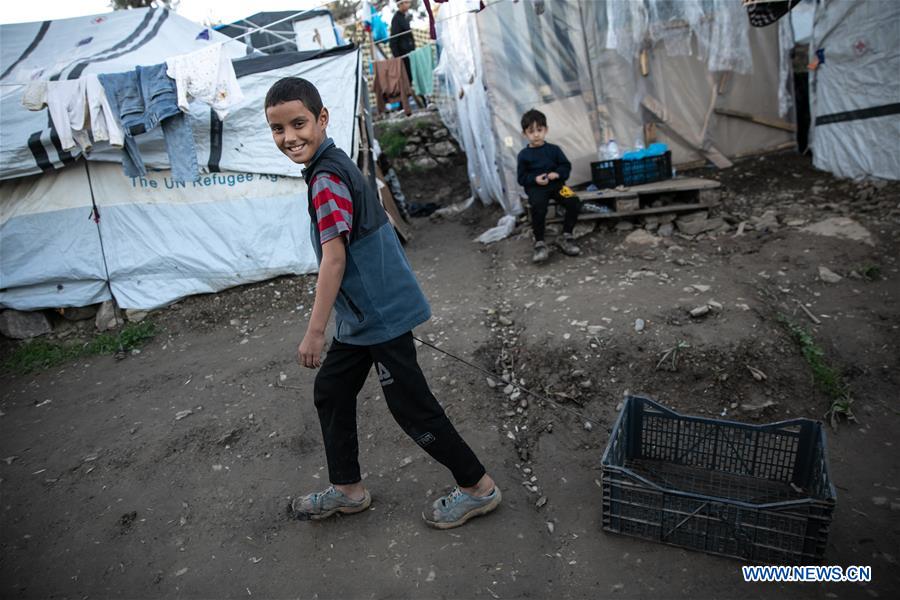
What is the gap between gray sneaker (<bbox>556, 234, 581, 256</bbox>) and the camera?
518 centimetres

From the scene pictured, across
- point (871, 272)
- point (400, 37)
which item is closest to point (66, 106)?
point (400, 37)

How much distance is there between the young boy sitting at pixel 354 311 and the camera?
1.92m

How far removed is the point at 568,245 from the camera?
17.2 ft

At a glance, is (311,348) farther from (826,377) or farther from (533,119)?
(533,119)

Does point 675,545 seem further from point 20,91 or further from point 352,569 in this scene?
point 20,91

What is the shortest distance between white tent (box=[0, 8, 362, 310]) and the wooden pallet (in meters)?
2.69

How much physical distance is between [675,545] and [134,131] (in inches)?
211

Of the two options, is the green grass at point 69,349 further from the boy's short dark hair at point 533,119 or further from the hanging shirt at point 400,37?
the hanging shirt at point 400,37

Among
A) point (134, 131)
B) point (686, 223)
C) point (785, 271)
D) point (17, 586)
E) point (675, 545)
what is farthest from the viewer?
point (686, 223)

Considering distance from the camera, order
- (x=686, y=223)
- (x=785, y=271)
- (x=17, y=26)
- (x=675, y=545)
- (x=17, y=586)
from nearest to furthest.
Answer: (x=675, y=545)
(x=17, y=586)
(x=785, y=271)
(x=686, y=223)
(x=17, y=26)

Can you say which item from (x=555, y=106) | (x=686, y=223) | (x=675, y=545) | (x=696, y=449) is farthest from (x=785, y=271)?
(x=555, y=106)

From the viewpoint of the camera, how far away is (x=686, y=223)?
5.37 m

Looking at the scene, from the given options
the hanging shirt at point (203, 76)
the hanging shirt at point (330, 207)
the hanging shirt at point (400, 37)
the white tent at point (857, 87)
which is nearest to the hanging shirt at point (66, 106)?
the hanging shirt at point (203, 76)

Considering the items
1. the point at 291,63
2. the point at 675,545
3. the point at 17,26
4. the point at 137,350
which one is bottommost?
the point at 675,545
